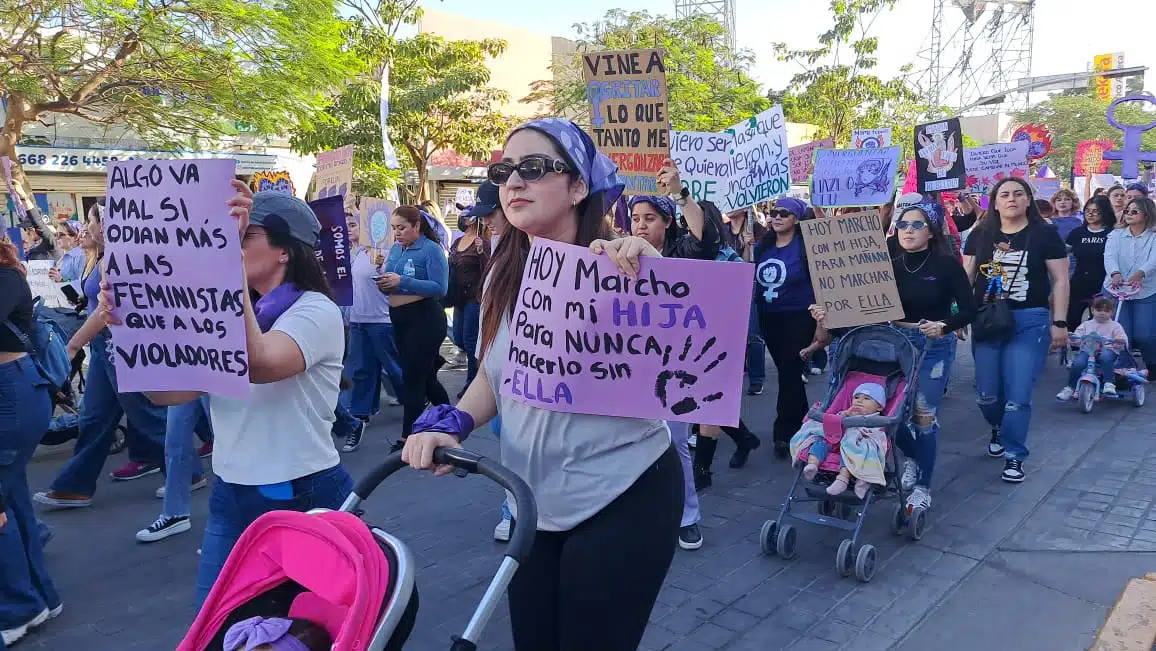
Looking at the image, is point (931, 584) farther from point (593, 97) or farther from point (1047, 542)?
point (593, 97)

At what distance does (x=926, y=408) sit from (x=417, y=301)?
150 inches

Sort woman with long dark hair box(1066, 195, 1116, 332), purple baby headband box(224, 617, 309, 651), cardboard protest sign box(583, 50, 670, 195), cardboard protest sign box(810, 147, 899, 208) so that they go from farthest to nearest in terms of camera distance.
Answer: cardboard protest sign box(810, 147, 899, 208) → woman with long dark hair box(1066, 195, 1116, 332) → cardboard protest sign box(583, 50, 670, 195) → purple baby headband box(224, 617, 309, 651)

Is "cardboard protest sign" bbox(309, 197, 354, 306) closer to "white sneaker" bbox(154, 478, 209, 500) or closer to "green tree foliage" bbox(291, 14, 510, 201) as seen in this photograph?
"white sneaker" bbox(154, 478, 209, 500)

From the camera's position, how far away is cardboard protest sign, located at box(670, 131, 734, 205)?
7.65 metres

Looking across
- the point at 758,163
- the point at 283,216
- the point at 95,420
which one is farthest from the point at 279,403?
the point at 758,163

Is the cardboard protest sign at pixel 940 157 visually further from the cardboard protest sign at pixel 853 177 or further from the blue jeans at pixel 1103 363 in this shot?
the blue jeans at pixel 1103 363

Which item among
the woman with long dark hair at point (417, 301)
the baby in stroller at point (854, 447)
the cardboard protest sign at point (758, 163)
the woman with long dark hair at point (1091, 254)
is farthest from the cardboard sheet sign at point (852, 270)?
the woman with long dark hair at point (1091, 254)

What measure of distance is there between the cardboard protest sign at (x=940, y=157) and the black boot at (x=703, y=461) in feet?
21.3

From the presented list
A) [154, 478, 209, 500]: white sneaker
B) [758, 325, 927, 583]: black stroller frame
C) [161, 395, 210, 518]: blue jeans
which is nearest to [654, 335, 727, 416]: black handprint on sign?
[758, 325, 927, 583]: black stroller frame

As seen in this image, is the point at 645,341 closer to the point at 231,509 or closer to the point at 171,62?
the point at 231,509

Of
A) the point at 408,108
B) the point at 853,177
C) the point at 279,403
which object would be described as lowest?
the point at 279,403

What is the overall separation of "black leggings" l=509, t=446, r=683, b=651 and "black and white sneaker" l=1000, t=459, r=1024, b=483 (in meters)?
4.38

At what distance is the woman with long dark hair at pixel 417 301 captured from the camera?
21.6 feet

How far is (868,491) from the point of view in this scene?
14.4 feet
